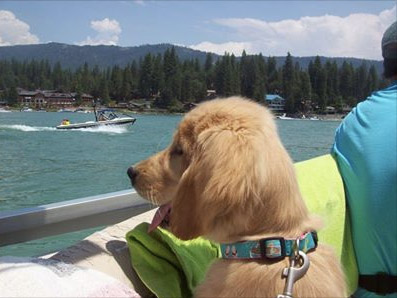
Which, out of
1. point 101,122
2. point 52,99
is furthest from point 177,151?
point 52,99

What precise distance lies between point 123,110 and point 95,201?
6714 cm

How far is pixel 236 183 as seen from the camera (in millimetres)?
1805

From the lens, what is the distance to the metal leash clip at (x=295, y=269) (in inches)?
70.1

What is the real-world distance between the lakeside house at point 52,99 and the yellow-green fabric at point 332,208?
288 feet

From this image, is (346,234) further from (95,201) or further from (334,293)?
(95,201)

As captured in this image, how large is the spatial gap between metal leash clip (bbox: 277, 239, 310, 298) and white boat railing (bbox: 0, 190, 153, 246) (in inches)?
60.5

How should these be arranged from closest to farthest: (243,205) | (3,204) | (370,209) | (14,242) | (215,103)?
(243,205) → (370,209) → (215,103) → (14,242) → (3,204)

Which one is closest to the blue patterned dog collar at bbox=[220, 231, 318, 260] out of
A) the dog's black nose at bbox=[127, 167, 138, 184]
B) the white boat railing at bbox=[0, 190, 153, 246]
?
the dog's black nose at bbox=[127, 167, 138, 184]

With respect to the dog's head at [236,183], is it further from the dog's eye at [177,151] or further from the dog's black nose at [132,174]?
the dog's black nose at [132,174]

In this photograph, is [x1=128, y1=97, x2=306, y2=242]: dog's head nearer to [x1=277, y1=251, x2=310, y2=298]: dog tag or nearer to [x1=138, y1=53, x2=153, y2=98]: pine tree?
[x1=277, y1=251, x2=310, y2=298]: dog tag

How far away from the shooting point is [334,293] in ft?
6.20

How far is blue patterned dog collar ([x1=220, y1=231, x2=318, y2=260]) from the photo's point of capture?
188 cm

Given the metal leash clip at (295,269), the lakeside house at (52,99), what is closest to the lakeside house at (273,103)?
the metal leash clip at (295,269)

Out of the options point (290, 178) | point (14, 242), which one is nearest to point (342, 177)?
point (290, 178)
